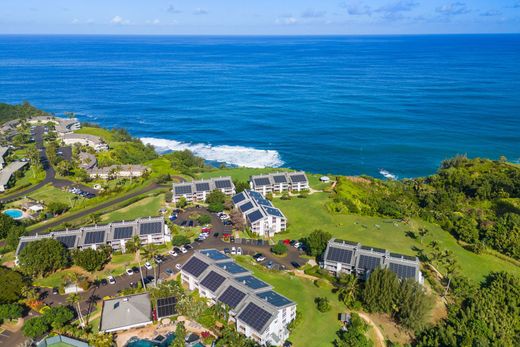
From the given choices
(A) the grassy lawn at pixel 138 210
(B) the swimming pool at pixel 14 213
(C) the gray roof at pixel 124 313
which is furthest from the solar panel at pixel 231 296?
(B) the swimming pool at pixel 14 213

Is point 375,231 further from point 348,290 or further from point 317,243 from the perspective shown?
point 348,290

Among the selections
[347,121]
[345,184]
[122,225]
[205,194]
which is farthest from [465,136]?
[122,225]

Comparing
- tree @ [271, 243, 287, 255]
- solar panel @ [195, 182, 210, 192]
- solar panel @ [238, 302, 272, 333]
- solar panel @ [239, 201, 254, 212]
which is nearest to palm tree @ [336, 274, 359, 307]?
tree @ [271, 243, 287, 255]

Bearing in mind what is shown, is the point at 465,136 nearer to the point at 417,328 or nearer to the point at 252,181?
the point at 252,181

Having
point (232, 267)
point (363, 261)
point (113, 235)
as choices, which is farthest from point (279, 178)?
point (113, 235)

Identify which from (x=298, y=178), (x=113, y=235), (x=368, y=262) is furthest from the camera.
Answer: (x=298, y=178)

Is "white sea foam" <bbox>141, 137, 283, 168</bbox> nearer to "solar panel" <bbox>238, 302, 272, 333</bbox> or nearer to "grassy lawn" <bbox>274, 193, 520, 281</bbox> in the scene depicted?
"grassy lawn" <bbox>274, 193, 520, 281</bbox>

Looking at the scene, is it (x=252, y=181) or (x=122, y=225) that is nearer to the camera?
(x=122, y=225)
